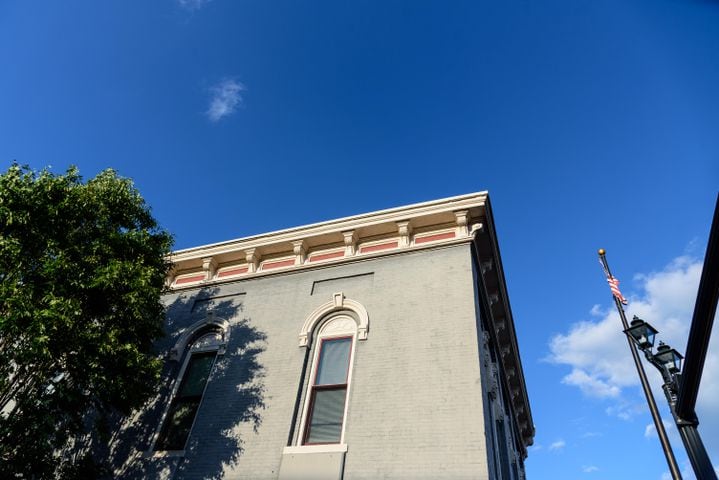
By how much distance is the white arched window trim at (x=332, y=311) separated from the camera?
10023 mm

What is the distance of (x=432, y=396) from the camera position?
8.18 meters

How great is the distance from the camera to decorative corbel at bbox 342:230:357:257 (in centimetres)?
1139

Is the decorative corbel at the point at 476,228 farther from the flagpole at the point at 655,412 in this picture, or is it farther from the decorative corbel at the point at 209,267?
the decorative corbel at the point at 209,267

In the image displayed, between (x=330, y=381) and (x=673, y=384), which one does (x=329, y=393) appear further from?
(x=673, y=384)

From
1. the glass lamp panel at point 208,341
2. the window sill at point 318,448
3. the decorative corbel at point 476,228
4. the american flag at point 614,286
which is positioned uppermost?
the decorative corbel at point 476,228

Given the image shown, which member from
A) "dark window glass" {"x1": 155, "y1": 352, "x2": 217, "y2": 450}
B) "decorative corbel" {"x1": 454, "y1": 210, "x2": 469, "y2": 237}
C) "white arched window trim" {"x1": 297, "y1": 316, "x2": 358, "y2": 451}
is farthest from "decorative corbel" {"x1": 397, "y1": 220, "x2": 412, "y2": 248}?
"dark window glass" {"x1": 155, "y1": 352, "x2": 217, "y2": 450}

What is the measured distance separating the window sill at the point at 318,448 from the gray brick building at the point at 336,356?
0.03 metres

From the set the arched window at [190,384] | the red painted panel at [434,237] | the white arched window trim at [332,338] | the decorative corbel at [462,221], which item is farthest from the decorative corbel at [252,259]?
the decorative corbel at [462,221]

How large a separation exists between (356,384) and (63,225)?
6.58 m

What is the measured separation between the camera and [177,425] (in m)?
9.99

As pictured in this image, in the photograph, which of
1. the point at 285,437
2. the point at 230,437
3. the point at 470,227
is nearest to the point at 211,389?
the point at 230,437

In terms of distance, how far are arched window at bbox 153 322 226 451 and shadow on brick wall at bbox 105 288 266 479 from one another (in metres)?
0.21

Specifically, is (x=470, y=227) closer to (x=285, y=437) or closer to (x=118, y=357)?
(x=285, y=437)

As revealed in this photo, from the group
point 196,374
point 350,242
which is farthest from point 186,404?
point 350,242
